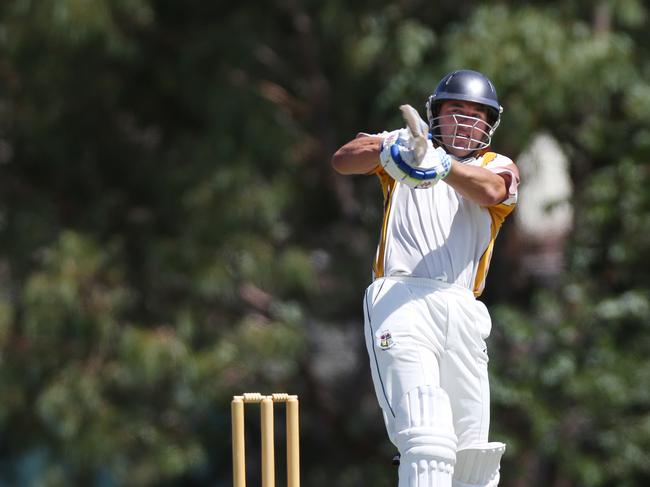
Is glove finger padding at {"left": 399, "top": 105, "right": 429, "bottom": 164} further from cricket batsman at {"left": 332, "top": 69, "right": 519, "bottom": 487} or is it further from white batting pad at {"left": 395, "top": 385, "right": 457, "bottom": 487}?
white batting pad at {"left": 395, "top": 385, "right": 457, "bottom": 487}

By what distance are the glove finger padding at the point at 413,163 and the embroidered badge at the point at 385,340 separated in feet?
2.15

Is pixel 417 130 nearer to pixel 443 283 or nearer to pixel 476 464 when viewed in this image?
A: pixel 443 283

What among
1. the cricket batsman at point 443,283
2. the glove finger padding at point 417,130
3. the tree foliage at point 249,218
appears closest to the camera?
the glove finger padding at point 417,130

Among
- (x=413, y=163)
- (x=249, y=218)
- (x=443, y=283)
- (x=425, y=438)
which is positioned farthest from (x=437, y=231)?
(x=249, y=218)

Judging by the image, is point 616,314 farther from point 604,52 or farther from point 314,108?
point 314,108

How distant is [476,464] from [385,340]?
62 centimetres

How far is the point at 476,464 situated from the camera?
554cm

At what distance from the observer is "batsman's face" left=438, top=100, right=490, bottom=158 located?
18.1 feet

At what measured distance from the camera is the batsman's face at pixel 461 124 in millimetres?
5504

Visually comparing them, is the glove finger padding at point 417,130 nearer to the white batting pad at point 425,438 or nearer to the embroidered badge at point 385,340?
the embroidered badge at point 385,340

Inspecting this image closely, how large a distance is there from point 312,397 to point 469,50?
3.99 meters

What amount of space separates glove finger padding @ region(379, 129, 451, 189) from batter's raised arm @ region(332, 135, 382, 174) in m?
0.23

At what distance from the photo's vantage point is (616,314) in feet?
40.0

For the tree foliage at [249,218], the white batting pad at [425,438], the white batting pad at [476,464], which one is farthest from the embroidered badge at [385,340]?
the tree foliage at [249,218]
